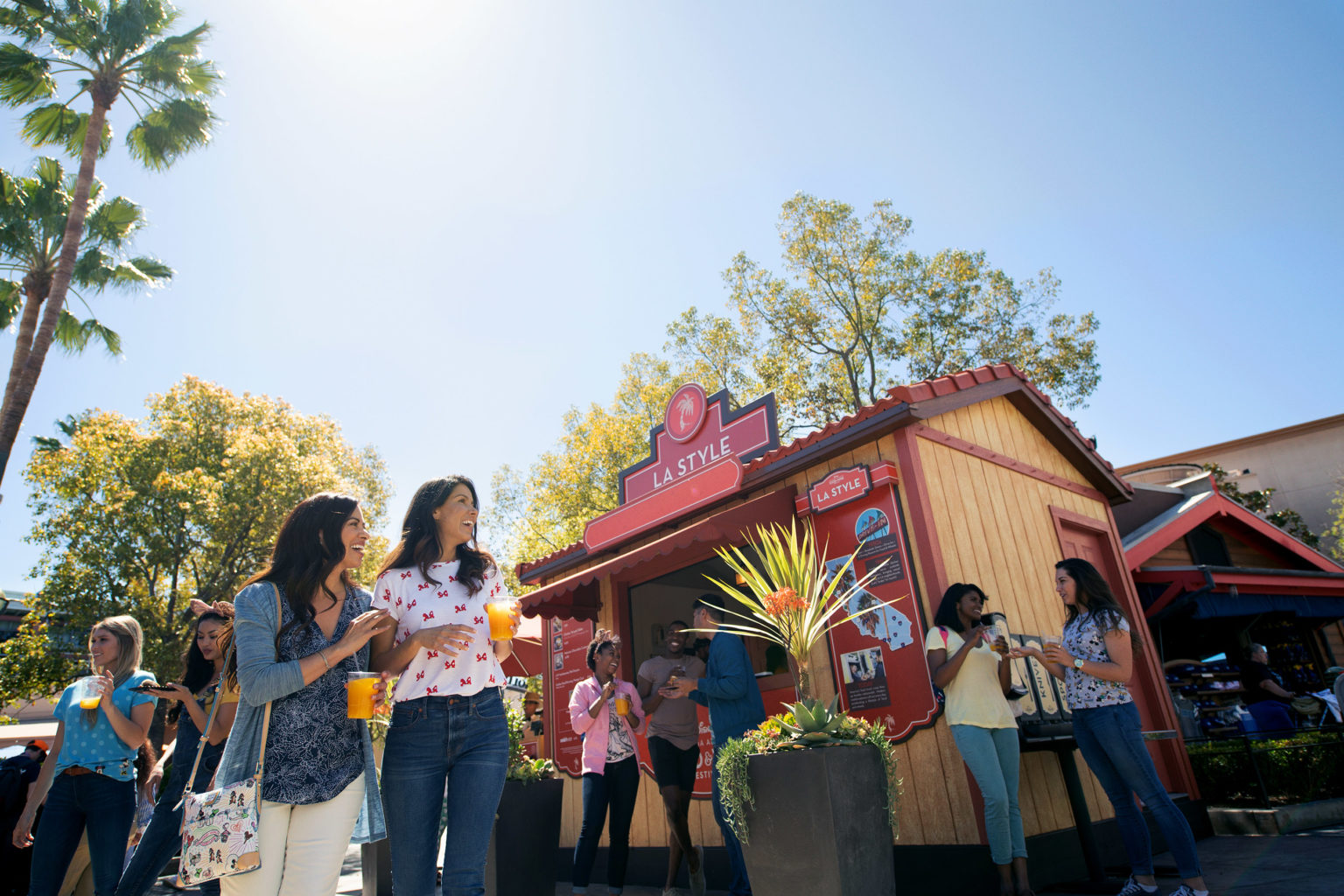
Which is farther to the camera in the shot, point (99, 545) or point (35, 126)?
point (99, 545)

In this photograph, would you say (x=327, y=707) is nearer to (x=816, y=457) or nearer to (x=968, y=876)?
(x=968, y=876)

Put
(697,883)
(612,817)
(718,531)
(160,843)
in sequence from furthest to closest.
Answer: (718,531) → (612,817) → (697,883) → (160,843)

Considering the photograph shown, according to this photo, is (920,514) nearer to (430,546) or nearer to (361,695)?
(430,546)

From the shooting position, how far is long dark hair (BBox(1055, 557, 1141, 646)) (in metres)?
3.92

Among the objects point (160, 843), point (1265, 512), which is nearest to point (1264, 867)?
point (160, 843)

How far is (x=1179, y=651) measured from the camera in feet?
35.7

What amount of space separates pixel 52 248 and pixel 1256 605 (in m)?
19.0

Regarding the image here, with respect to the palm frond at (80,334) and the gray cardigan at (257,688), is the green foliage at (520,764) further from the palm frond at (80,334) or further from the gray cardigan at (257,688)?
the palm frond at (80,334)

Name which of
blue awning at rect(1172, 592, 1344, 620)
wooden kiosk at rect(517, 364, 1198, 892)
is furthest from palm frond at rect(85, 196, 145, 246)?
blue awning at rect(1172, 592, 1344, 620)

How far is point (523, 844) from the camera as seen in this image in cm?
426

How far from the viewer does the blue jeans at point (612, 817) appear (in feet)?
15.5

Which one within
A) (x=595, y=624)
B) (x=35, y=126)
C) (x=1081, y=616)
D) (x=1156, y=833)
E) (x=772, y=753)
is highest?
(x=35, y=126)

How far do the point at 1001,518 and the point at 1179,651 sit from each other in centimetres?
751

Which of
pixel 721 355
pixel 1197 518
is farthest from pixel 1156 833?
pixel 721 355
